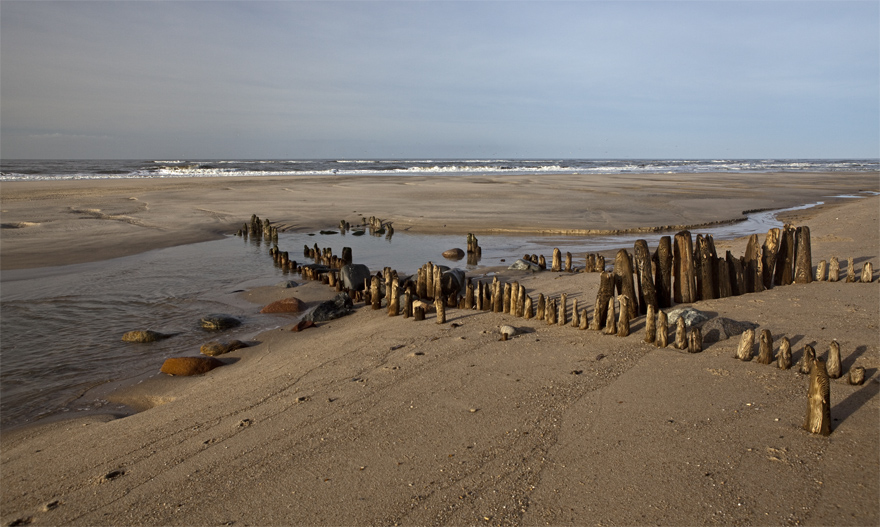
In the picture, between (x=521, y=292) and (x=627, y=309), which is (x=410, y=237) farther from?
(x=627, y=309)

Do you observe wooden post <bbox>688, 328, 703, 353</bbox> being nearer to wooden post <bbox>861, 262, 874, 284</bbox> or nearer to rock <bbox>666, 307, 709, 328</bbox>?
rock <bbox>666, 307, 709, 328</bbox>

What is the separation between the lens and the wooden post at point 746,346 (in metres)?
5.45

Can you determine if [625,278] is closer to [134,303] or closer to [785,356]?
[785,356]

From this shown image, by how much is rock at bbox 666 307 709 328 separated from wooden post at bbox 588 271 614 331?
0.78 m

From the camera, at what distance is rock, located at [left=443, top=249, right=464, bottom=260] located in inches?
550

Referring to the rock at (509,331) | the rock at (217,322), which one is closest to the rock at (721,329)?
the rock at (509,331)

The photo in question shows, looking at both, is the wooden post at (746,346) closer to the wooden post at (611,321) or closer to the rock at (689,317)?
the rock at (689,317)

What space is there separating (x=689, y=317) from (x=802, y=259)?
328 centimetres

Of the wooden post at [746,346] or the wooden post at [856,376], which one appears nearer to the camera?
the wooden post at [856,376]

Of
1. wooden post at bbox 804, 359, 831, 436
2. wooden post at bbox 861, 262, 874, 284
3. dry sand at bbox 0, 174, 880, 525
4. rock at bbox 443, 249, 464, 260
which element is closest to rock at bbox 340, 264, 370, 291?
dry sand at bbox 0, 174, 880, 525

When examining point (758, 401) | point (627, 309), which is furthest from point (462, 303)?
point (758, 401)

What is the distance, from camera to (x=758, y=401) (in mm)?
4652

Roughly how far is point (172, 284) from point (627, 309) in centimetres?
927

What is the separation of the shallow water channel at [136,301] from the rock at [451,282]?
8.82ft
